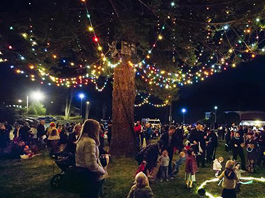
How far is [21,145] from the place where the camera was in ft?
36.8

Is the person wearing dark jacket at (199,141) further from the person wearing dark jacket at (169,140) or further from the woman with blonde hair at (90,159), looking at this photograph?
the woman with blonde hair at (90,159)

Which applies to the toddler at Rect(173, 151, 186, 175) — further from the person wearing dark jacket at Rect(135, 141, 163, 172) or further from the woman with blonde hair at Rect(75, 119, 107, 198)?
the woman with blonde hair at Rect(75, 119, 107, 198)

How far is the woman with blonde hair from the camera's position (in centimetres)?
357

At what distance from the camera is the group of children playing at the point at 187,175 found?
4.34 m

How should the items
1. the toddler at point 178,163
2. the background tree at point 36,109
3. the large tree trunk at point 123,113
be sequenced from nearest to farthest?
the toddler at point 178,163
the large tree trunk at point 123,113
the background tree at point 36,109

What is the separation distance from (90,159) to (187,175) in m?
4.29

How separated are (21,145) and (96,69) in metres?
6.56

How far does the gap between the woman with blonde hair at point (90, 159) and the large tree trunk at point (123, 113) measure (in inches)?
278

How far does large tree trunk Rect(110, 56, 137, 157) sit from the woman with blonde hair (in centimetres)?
705

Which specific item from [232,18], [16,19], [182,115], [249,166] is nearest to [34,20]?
[16,19]

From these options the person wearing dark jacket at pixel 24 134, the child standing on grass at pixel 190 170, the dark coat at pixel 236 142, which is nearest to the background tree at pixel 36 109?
the person wearing dark jacket at pixel 24 134

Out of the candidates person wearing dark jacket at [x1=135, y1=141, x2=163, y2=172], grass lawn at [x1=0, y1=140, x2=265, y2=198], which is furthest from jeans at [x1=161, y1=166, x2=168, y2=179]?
person wearing dark jacket at [x1=135, y1=141, x2=163, y2=172]

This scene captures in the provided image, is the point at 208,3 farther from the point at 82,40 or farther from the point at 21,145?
the point at 21,145

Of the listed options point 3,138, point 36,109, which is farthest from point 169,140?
point 36,109
